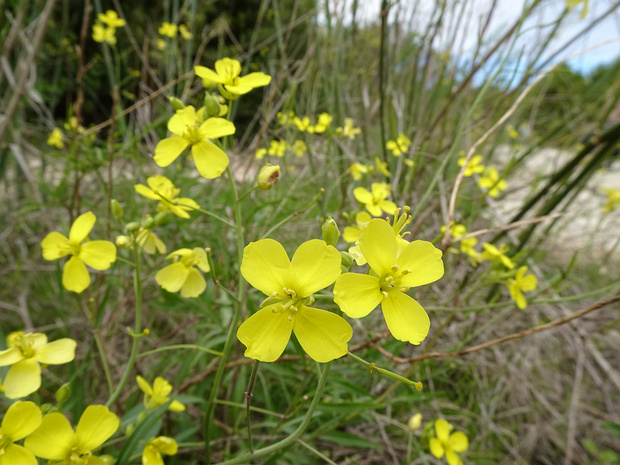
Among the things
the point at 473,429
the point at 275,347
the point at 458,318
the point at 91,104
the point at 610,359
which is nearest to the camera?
the point at 275,347

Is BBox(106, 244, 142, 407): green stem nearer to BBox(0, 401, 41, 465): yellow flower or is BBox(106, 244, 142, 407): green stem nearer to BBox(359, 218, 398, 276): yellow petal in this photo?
BBox(0, 401, 41, 465): yellow flower

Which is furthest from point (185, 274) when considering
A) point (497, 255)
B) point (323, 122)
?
point (323, 122)

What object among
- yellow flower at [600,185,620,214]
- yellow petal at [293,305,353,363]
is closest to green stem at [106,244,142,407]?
yellow petal at [293,305,353,363]

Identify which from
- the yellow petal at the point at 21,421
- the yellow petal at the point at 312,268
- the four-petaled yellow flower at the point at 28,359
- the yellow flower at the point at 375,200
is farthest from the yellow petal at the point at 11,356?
the yellow flower at the point at 375,200

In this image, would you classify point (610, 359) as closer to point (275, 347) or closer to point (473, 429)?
point (473, 429)

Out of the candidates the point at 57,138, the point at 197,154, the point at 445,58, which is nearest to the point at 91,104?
the point at 57,138
